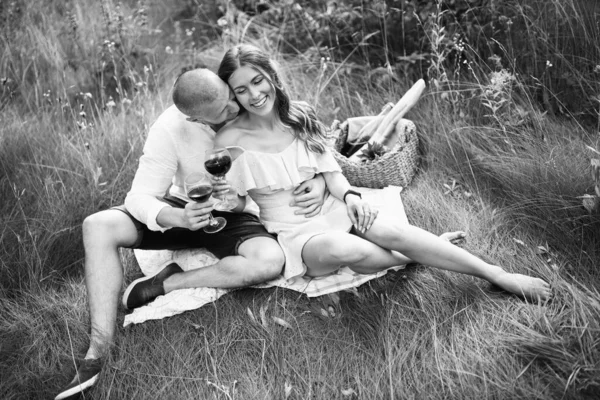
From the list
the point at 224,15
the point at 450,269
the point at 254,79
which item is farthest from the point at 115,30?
the point at 450,269

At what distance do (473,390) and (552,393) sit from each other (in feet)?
1.07

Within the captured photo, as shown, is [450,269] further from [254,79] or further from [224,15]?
[224,15]

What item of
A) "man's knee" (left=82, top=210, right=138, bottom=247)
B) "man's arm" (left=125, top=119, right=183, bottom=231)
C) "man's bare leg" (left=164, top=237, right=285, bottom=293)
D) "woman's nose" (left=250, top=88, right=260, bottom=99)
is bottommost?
"man's bare leg" (left=164, top=237, right=285, bottom=293)

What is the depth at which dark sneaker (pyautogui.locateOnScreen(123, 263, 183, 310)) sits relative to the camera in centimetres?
349

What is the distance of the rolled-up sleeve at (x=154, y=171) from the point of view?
3.38 meters

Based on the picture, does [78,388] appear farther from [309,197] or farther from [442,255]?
[442,255]

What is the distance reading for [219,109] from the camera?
10.7ft

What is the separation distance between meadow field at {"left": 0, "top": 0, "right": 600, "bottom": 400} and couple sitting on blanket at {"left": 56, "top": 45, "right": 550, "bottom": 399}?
6.1 inches

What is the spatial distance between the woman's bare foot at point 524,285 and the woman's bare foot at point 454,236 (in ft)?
1.54

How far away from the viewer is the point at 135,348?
10.6ft

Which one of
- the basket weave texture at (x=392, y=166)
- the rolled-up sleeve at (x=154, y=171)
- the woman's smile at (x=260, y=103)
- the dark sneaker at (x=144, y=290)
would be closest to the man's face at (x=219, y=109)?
the woman's smile at (x=260, y=103)

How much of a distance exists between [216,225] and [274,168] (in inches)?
18.6

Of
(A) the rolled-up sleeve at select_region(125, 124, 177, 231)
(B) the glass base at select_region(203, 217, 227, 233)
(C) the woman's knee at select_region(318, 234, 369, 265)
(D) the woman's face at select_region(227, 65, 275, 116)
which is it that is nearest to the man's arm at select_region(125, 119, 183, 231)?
(A) the rolled-up sleeve at select_region(125, 124, 177, 231)

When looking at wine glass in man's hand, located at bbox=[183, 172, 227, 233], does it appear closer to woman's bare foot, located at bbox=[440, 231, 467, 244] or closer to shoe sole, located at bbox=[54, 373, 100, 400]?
shoe sole, located at bbox=[54, 373, 100, 400]
